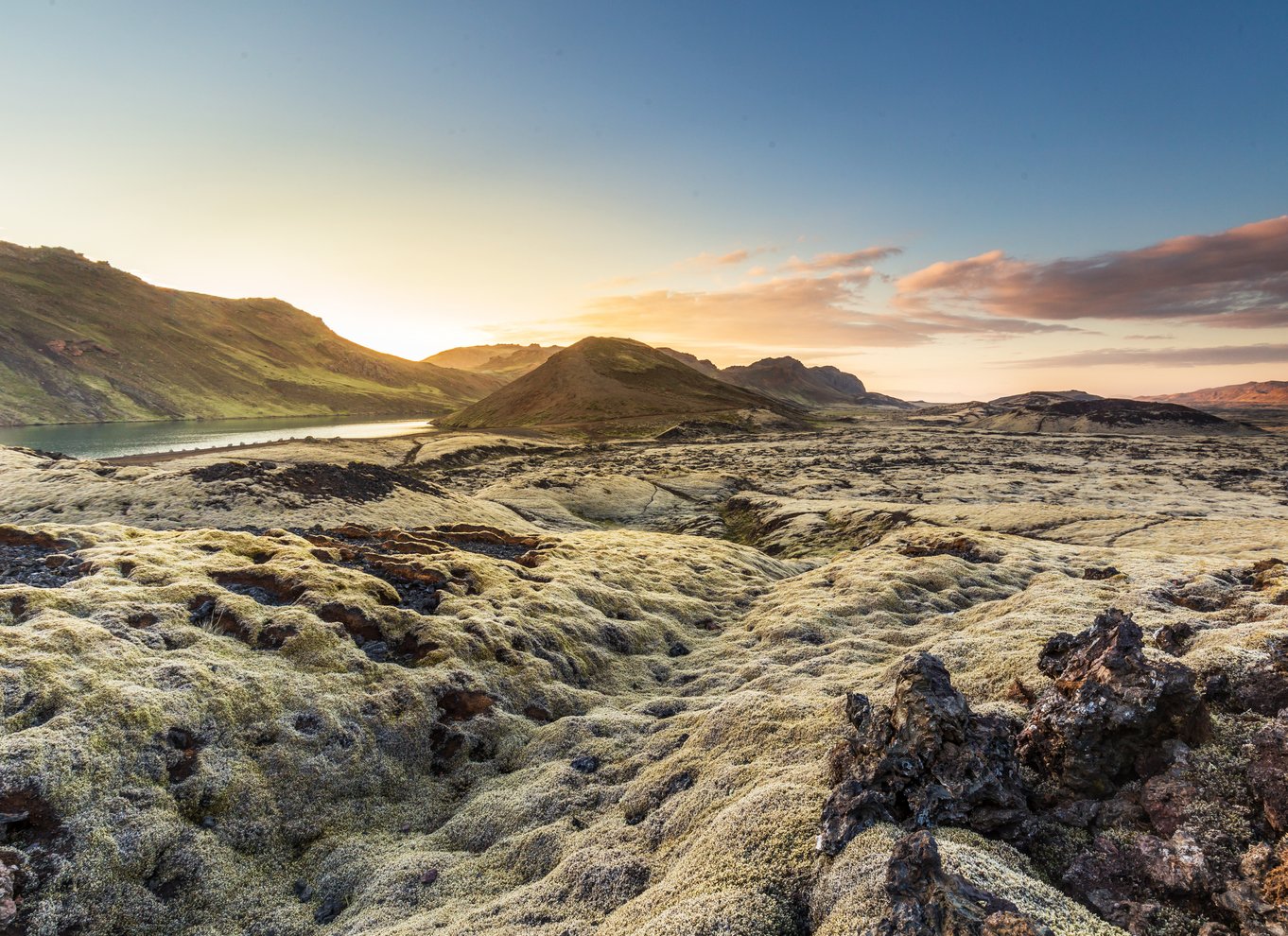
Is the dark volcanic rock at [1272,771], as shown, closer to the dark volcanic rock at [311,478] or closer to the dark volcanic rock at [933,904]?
the dark volcanic rock at [933,904]

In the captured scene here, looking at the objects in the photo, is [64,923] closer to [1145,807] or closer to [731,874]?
[731,874]

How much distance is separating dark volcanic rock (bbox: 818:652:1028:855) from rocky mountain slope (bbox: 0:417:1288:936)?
53 mm

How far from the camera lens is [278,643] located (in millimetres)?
18391

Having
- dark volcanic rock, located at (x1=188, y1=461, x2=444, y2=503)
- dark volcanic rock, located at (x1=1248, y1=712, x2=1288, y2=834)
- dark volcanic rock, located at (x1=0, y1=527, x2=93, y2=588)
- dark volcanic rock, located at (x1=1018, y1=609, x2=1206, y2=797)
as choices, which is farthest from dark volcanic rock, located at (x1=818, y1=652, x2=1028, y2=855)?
dark volcanic rock, located at (x1=188, y1=461, x2=444, y2=503)

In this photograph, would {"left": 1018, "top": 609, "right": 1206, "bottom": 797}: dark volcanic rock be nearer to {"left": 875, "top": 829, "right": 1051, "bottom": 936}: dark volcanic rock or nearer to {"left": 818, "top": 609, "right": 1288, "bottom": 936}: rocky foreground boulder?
{"left": 818, "top": 609, "right": 1288, "bottom": 936}: rocky foreground boulder

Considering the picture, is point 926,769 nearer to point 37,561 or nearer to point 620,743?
point 620,743

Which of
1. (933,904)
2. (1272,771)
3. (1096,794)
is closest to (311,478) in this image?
(933,904)

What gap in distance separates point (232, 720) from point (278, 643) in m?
3.64

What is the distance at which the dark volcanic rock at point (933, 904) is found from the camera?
21.2ft

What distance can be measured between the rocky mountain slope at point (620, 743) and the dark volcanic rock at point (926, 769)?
0.05 m

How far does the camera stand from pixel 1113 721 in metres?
9.70

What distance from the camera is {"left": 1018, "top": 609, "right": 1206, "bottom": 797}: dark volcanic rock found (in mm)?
9492

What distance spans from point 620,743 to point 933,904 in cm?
1106

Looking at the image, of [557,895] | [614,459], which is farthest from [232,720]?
[614,459]
